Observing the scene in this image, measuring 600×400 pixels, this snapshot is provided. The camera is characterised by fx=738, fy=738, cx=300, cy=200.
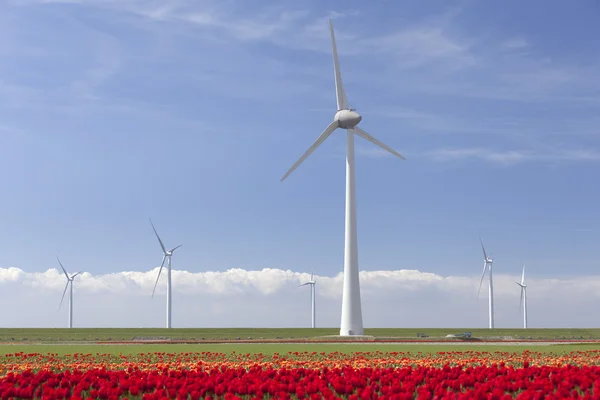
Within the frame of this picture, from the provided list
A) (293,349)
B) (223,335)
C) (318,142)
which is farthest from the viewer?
(223,335)

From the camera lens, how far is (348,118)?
309 ft

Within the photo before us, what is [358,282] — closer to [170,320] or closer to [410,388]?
[170,320]

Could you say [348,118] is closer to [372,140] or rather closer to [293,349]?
[372,140]

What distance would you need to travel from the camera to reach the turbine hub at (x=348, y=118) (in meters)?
94.1

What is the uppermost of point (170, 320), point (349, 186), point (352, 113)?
point (352, 113)

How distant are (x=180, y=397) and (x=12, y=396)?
13.3 feet

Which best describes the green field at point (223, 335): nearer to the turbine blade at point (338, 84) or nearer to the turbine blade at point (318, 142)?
the turbine blade at point (318, 142)

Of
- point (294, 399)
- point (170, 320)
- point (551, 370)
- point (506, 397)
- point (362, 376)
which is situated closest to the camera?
point (506, 397)

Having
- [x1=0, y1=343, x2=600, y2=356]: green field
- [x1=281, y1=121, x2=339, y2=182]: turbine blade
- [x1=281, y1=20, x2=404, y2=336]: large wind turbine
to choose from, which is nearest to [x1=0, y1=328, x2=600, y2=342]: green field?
[x1=281, y1=20, x2=404, y2=336]: large wind turbine

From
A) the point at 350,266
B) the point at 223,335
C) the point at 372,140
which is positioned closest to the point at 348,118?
the point at 372,140

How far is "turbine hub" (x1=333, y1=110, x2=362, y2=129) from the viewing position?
3706 inches

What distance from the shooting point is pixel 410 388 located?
54.4ft

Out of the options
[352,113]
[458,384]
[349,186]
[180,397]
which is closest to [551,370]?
[458,384]

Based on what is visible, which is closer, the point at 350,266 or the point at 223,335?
the point at 350,266
